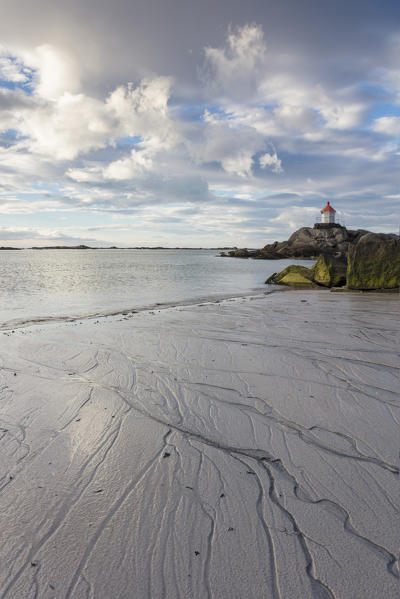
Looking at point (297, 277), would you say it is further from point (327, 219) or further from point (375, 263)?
point (327, 219)

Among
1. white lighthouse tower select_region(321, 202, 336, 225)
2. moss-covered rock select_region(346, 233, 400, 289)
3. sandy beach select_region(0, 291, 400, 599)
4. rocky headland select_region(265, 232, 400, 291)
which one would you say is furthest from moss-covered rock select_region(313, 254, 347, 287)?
white lighthouse tower select_region(321, 202, 336, 225)

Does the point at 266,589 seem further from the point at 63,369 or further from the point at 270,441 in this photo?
the point at 63,369

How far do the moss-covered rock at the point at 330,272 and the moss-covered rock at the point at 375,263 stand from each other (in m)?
2.30

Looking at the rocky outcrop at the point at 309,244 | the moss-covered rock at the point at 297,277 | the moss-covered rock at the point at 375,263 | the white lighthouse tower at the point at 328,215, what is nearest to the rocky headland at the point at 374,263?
the moss-covered rock at the point at 375,263

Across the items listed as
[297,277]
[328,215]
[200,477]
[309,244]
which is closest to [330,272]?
[297,277]

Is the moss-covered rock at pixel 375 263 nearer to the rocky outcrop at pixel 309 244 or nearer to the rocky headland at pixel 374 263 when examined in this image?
the rocky headland at pixel 374 263

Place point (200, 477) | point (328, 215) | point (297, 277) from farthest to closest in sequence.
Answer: point (328, 215) < point (297, 277) < point (200, 477)

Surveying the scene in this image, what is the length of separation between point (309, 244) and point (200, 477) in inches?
3271

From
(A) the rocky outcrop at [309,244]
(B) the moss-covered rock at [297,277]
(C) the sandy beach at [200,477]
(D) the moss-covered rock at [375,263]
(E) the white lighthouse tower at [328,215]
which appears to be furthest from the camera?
(E) the white lighthouse tower at [328,215]

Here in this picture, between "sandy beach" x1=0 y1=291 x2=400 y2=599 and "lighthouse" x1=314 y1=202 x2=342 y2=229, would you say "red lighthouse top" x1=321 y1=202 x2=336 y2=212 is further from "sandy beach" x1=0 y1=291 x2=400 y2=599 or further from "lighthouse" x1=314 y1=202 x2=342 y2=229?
"sandy beach" x1=0 y1=291 x2=400 y2=599

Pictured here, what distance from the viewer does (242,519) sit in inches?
86.8

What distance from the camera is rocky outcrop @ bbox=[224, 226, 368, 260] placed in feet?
252

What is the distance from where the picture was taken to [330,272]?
18141 millimetres

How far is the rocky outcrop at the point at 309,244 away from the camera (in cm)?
7688
